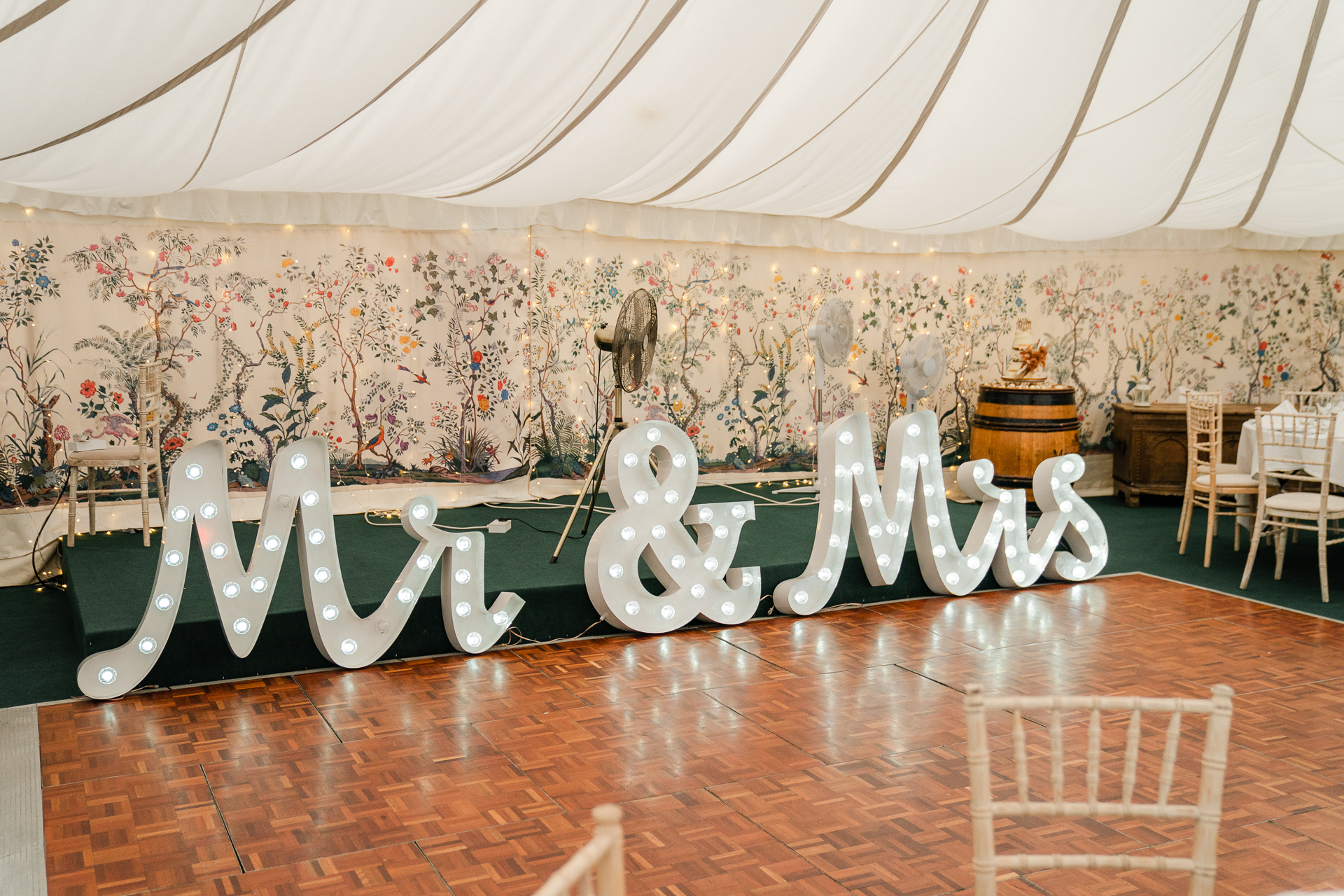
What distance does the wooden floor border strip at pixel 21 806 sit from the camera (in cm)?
255

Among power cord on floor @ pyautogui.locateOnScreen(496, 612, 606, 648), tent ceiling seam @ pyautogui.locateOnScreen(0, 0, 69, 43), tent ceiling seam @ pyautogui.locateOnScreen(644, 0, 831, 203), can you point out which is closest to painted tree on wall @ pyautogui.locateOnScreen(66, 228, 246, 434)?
tent ceiling seam @ pyautogui.locateOnScreen(644, 0, 831, 203)

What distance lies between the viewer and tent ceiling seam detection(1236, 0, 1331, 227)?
4832mm

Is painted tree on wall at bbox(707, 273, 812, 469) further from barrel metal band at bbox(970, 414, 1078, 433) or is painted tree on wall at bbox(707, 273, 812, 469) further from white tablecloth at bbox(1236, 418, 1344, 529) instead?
white tablecloth at bbox(1236, 418, 1344, 529)

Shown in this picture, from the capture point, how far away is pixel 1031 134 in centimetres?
548

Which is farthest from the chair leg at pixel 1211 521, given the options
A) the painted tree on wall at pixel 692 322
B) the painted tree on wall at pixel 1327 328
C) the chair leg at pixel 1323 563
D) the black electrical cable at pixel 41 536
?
the black electrical cable at pixel 41 536

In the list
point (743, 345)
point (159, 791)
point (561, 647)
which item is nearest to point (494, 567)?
point (561, 647)

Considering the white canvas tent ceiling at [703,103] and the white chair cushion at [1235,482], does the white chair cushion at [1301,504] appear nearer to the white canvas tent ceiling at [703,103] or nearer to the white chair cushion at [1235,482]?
the white chair cushion at [1235,482]

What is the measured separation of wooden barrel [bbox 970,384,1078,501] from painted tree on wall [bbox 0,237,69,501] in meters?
5.85

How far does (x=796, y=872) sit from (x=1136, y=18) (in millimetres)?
4075

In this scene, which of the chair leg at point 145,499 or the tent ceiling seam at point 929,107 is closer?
the tent ceiling seam at point 929,107

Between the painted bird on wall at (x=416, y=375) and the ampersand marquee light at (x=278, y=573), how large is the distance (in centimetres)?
244

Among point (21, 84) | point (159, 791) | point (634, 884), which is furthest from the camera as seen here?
point (21, 84)

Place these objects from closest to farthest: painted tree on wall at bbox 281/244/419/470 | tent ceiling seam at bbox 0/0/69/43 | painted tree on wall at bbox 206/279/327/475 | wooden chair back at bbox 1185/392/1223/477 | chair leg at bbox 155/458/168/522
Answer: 1. tent ceiling seam at bbox 0/0/69/43
2. chair leg at bbox 155/458/168/522
3. wooden chair back at bbox 1185/392/1223/477
4. painted tree on wall at bbox 206/279/327/475
5. painted tree on wall at bbox 281/244/419/470

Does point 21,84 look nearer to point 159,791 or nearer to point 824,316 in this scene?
point 159,791
